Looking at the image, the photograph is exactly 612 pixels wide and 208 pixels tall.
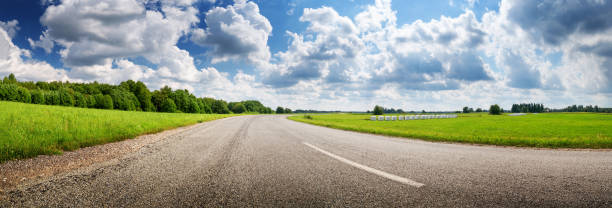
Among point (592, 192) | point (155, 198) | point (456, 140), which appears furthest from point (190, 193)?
point (456, 140)

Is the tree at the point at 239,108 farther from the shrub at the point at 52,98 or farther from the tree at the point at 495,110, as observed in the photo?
the tree at the point at 495,110

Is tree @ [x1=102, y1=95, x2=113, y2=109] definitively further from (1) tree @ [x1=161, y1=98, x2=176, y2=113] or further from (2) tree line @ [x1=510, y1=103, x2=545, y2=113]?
(2) tree line @ [x1=510, y1=103, x2=545, y2=113]

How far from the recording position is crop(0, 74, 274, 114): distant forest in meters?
45.7

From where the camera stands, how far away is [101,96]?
60.3 meters

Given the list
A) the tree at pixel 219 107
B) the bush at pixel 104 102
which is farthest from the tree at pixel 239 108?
the bush at pixel 104 102

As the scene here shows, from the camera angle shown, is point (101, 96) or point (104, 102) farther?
point (101, 96)

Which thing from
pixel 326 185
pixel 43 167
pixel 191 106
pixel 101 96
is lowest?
pixel 43 167

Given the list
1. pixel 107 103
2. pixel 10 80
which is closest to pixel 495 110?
pixel 107 103

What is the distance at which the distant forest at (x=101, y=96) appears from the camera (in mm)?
45709

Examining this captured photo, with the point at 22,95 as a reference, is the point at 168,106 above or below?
below

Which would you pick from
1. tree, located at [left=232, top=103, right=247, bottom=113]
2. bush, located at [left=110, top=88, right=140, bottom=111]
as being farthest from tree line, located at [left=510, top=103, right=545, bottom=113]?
bush, located at [left=110, top=88, right=140, bottom=111]

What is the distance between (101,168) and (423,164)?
6.31 meters

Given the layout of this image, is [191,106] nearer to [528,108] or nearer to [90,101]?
[90,101]

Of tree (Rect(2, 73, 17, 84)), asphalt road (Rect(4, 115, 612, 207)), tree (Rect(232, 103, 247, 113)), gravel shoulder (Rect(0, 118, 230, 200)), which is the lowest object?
gravel shoulder (Rect(0, 118, 230, 200))
